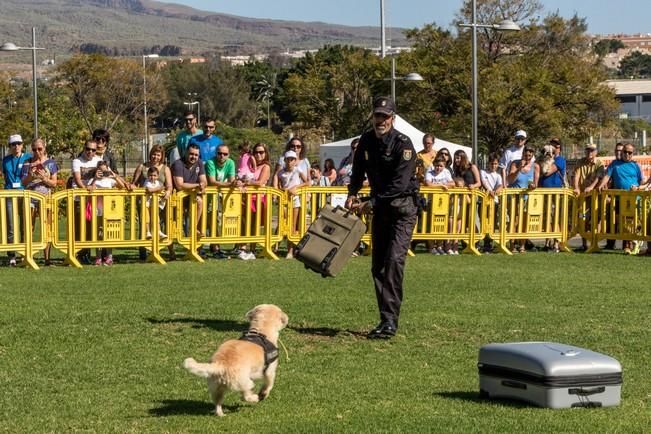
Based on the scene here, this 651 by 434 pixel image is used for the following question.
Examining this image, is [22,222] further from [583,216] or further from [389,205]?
[583,216]

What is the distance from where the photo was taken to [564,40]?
6334 cm

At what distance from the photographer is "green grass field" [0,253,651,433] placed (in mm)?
7645

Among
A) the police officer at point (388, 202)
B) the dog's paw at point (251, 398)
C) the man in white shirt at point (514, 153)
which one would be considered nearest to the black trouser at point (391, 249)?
the police officer at point (388, 202)

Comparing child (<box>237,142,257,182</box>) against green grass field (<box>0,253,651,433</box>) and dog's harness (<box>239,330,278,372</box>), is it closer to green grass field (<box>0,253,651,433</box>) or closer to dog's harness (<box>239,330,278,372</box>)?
green grass field (<box>0,253,651,433</box>)

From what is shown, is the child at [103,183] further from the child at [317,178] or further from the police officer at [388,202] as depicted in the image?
the police officer at [388,202]

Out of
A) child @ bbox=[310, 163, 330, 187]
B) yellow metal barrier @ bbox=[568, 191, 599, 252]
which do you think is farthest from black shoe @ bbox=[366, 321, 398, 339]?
child @ bbox=[310, 163, 330, 187]

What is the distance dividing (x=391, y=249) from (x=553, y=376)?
133 inches

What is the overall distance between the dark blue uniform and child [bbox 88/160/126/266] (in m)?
8.15

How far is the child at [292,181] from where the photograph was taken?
19766mm

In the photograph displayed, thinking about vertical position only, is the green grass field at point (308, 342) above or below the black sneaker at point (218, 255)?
above

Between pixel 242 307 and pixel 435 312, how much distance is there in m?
2.10

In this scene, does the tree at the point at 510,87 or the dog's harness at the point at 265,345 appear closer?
the dog's harness at the point at 265,345

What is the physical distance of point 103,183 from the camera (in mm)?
18391

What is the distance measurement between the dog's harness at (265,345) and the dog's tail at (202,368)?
1.95 ft
